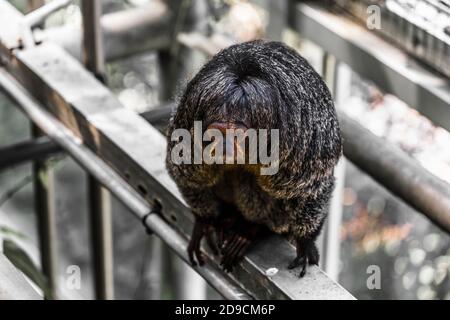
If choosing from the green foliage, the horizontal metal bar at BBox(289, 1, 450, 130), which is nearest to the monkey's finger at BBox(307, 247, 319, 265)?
the horizontal metal bar at BBox(289, 1, 450, 130)

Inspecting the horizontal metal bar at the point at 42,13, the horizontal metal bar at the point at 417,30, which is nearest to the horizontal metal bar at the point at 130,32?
the horizontal metal bar at the point at 42,13

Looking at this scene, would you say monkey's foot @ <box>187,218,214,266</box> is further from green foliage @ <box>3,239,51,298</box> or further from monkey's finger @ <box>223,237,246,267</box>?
green foliage @ <box>3,239,51,298</box>

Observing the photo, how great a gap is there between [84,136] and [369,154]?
808 millimetres

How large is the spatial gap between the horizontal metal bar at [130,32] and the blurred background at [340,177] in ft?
0.08

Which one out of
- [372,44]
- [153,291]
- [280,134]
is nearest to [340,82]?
[372,44]

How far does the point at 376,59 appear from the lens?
3.11 metres

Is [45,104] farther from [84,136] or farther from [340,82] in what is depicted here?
[340,82]

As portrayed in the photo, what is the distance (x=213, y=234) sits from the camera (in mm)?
2346

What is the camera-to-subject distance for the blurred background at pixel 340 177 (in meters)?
3.68

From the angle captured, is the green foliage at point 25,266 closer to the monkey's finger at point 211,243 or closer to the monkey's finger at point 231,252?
the monkey's finger at point 211,243

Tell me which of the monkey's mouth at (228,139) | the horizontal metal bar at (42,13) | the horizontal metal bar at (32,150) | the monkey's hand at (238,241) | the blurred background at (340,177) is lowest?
the blurred background at (340,177)

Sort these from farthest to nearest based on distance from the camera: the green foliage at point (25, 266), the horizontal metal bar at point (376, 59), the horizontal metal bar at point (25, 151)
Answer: the horizontal metal bar at point (25, 151), the horizontal metal bar at point (376, 59), the green foliage at point (25, 266)

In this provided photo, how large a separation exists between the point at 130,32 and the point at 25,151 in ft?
2.24

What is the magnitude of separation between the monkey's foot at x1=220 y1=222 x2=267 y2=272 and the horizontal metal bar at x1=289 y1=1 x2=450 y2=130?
2.54 ft
